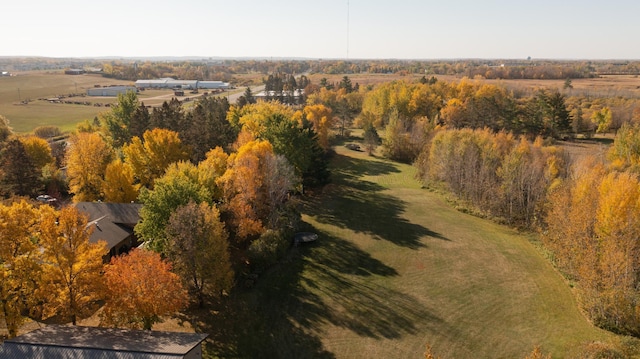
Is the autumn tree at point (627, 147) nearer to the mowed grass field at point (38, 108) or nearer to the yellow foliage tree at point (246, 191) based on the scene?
the yellow foliage tree at point (246, 191)

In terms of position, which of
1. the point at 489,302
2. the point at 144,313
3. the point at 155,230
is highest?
the point at 155,230

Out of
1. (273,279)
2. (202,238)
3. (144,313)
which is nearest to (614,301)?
(273,279)

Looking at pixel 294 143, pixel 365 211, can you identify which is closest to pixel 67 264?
pixel 294 143

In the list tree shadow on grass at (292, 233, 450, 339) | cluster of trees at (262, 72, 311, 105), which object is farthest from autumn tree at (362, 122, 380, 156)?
cluster of trees at (262, 72, 311, 105)

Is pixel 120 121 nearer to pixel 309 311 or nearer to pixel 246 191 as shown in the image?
pixel 246 191

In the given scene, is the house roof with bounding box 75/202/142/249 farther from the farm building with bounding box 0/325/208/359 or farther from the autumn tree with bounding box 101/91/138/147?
the autumn tree with bounding box 101/91/138/147

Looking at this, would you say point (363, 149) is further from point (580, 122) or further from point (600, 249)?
point (600, 249)
